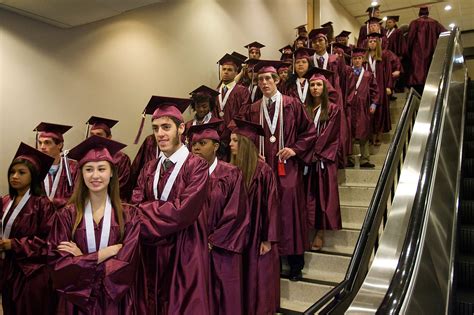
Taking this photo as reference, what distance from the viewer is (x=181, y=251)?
2.59 metres

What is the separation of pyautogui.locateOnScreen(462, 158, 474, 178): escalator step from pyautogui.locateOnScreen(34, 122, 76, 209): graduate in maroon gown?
10.4 feet

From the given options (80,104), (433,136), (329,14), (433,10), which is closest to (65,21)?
(80,104)

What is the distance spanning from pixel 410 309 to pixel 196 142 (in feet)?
6.39

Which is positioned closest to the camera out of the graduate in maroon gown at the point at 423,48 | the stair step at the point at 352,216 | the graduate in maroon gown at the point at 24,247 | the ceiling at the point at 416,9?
the graduate in maroon gown at the point at 24,247

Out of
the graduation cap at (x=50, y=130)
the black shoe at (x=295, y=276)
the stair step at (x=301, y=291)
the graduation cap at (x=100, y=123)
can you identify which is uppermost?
the graduation cap at (x=100, y=123)

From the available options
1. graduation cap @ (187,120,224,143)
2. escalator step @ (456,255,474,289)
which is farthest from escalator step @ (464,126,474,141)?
graduation cap @ (187,120,224,143)

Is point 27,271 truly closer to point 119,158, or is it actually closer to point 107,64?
point 119,158

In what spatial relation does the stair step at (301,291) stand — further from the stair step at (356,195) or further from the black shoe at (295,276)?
the stair step at (356,195)

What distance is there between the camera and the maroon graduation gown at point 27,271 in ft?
10.1

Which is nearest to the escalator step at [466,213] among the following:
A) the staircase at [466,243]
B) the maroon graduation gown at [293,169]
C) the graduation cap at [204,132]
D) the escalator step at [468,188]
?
the staircase at [466,243]

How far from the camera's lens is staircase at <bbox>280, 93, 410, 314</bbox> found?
3.55 m

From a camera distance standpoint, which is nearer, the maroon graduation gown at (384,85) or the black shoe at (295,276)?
the black shoe at (295,276)

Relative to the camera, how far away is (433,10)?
35.1ft

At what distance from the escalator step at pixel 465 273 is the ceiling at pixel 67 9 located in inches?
135
